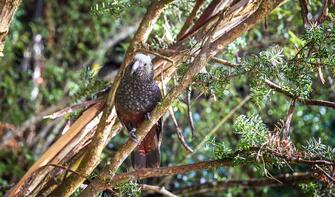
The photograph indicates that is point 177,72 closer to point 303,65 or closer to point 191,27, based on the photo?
point 191,27

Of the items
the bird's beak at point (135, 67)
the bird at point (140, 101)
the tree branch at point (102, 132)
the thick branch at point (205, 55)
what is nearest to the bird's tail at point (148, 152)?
the bird at point (140, 101)

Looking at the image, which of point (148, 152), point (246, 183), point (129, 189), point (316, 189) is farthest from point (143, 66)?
point (246, 183)

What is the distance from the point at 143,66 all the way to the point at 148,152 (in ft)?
1.08

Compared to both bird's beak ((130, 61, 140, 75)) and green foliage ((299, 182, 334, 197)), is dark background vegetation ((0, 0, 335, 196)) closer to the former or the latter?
bird's beak ((130, 61, 140, 75))

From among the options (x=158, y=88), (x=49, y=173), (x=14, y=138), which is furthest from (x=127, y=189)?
(x=14, y=138)

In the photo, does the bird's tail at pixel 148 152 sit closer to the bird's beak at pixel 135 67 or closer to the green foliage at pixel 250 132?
the bird's beak at pixel 135 67

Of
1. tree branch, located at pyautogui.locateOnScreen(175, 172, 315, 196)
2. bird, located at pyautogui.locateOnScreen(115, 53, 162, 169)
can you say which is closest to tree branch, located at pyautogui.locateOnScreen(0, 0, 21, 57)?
bird, located at pyautogui.locateOnScreen(115, 53, 162, 169)

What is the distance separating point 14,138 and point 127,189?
2184mm

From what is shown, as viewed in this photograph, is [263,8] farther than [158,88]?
No

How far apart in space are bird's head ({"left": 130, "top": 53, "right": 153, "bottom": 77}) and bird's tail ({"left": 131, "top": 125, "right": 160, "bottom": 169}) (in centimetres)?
24

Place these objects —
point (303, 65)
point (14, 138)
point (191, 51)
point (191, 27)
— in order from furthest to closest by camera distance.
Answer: point (14, 138) → point (191, 27) → point (191, 51) → point (303, 65)

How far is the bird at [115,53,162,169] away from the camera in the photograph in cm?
170

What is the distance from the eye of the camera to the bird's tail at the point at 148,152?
6.08 feet

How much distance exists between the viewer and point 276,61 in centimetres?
131
